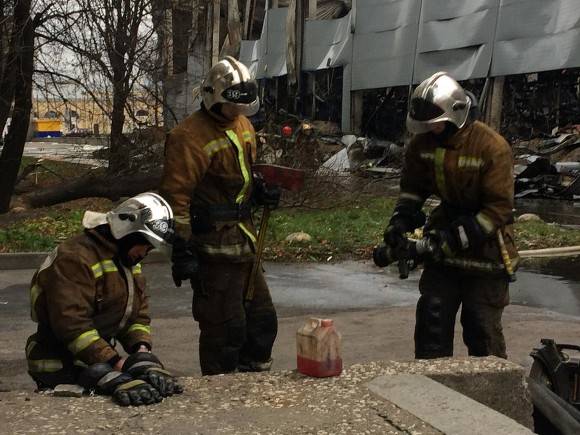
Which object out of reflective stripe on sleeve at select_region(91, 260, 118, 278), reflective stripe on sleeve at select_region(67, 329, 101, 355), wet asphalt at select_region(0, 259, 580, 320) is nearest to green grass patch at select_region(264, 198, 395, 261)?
wet asphalt at select_region(0, 259, 580, 320)

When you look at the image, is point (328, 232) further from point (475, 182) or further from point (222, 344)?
point (475, 182)

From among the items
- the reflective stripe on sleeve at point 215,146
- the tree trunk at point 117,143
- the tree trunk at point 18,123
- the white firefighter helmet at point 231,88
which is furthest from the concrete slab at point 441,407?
the tree trunk at point 117,143

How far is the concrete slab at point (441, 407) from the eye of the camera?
346 cm

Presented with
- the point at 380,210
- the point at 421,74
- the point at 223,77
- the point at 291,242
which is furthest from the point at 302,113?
the point at 223,77

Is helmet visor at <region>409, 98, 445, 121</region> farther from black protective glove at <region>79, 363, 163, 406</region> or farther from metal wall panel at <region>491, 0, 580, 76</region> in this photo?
metal wall panel at <region>491, 0, 580, 76</region>

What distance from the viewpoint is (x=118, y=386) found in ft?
12.3

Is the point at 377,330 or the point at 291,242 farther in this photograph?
the point at 291,242

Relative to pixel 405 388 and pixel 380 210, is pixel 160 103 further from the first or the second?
pixel 405 388

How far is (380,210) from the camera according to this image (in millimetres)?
13750

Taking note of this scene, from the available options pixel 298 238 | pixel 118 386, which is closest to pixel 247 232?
pixel 118 386

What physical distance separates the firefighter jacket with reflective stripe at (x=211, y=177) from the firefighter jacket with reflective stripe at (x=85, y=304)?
1.91 ft

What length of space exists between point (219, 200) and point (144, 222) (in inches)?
36.6

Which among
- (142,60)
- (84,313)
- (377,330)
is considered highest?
(142,60)

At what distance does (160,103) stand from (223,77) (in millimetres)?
11721
